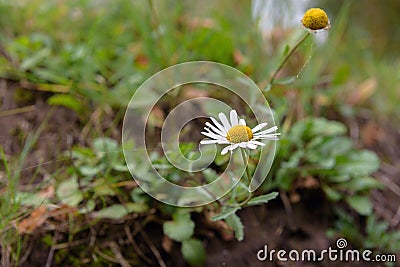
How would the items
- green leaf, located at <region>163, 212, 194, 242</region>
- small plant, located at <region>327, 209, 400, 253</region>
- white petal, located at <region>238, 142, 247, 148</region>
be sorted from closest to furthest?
white petal, located at <region>238, 142, 247, 148</region>, green leaf, located at <region>163, 212, 194, 242</region>, small plant, located at <region>327, 209, 400, 253</region>

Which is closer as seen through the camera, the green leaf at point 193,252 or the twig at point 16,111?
the green leaf at point 193,252

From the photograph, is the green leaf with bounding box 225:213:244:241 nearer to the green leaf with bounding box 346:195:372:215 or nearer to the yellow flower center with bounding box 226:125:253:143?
the yellow flower center with bounding box 226:125:253:143

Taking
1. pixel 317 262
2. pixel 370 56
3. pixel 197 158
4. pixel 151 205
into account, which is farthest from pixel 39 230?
pixel 370 56

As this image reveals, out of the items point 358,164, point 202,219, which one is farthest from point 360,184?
point 202,219

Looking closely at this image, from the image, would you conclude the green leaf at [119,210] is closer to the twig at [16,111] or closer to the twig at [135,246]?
the twig at [135,246]

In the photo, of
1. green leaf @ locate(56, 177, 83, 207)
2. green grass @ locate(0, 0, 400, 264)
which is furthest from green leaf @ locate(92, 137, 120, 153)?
green leaf @ locate(56, 177, 83, 207)

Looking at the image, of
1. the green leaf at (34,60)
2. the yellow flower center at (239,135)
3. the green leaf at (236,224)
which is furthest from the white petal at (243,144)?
the green leaf at (34,60)
